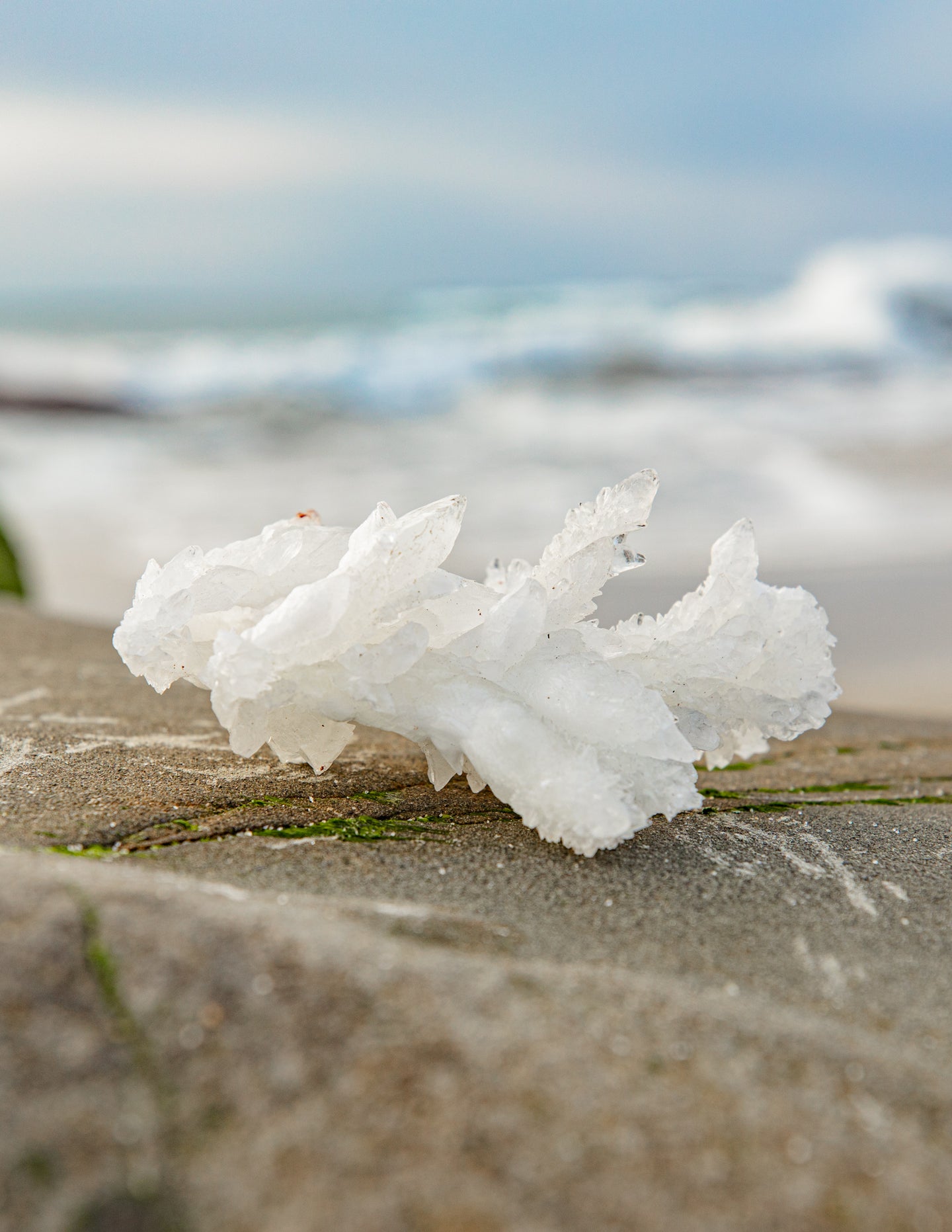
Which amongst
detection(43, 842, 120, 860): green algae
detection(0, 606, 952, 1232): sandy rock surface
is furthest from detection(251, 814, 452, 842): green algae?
detection(43, 842, 120, 860): green algae

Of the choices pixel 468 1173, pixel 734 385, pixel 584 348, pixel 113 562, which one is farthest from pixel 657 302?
pixel 468 1173

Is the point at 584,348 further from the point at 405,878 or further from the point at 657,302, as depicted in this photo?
the point at 405,878

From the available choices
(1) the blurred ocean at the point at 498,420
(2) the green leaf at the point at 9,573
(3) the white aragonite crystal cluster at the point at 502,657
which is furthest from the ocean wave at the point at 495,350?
(3) the white aragonite crystal cluster at the point at 502,657

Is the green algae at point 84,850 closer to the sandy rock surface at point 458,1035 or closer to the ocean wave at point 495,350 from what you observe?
the sandy rock surface at point 458,1035

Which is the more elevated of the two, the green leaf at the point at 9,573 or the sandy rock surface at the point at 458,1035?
the sandy rock surface at the point at 458,1035

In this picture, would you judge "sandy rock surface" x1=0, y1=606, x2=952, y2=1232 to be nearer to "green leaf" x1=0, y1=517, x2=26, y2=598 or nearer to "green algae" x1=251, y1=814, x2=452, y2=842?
"green algae" x1=251, y1=814, x2=452, y2=842

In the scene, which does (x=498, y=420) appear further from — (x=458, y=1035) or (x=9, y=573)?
(x=458, y=1035)

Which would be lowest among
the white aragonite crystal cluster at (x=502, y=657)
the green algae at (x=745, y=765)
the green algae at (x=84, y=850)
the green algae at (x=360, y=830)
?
the green algae at (x=745, y=765)

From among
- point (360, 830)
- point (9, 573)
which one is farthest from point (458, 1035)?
point (9, 573)
